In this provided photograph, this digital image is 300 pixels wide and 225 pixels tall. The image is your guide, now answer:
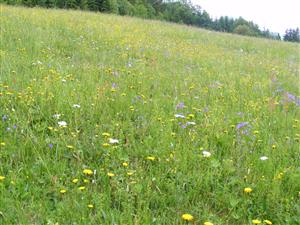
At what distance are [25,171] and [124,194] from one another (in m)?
0.85

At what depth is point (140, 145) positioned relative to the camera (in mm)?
3125

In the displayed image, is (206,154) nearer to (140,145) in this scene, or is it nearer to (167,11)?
(140,145)

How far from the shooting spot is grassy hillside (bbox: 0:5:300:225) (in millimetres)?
2346

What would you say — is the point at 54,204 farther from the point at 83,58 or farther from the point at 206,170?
the point at 83,58

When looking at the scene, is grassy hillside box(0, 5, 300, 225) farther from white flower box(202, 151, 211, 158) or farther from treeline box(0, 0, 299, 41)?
treeline box(0, 0, 299, 41)

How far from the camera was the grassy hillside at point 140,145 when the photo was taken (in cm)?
235

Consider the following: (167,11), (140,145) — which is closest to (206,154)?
(140,145)

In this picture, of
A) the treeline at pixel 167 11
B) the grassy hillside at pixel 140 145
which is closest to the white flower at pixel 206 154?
the grassy hillside at pixel 140 145

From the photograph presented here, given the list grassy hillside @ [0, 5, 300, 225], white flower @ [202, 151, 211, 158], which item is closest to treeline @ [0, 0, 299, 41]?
grassy hillside @ [0, 5, 300, 225]

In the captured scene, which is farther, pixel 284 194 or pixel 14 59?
pixel 14 59

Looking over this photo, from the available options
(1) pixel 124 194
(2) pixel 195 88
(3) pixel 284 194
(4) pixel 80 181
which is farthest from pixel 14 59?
(3) pixel 284 194

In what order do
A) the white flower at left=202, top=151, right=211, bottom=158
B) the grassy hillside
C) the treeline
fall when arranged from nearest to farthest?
the grassy hillside → the white flower at left=202, top=151, right=211, bottom=158 → the treeline

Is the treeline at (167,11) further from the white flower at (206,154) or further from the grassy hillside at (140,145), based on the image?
the white flower at (206,154)

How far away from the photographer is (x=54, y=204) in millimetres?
2324
